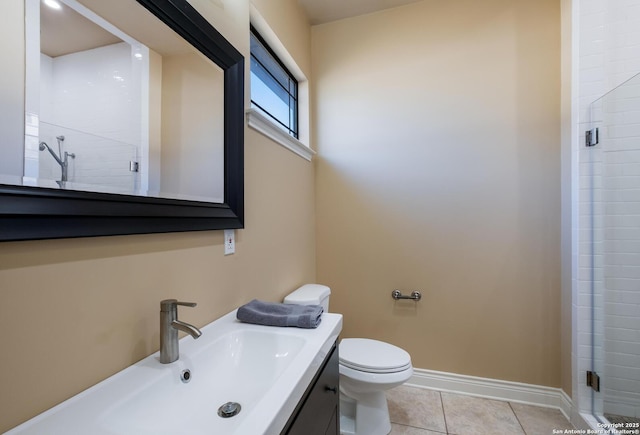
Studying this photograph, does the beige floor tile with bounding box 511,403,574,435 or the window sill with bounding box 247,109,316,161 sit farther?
the beige floor tile with bounding box 511,403,574,435

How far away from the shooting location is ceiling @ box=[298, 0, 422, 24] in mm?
2074

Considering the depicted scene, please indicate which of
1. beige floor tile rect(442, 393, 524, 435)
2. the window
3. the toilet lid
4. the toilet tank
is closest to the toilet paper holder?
the toilet lid

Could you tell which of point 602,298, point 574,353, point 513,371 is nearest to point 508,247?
point 602,298

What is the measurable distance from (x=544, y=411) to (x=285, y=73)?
2.91m

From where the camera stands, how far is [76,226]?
2.09 ft

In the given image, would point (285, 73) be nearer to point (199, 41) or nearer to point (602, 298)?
point (199, 41)

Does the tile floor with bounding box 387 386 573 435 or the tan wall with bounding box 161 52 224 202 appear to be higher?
the tan wall with bounding box 161 52 224 202

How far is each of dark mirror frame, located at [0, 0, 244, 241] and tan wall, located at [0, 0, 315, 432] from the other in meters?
0.04

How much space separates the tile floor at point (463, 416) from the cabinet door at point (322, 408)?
809 mm

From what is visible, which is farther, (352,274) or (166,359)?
(352,274)

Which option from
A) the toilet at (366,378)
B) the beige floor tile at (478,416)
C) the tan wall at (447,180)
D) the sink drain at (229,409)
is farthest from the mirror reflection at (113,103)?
the beige floor tile at (478,416)

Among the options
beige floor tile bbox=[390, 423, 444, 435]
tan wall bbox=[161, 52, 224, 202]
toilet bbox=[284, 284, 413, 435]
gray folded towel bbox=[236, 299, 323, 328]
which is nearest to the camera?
tan wall bbox=[161, 52, 224, 202]

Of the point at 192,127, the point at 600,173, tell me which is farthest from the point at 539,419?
the point at 192,127

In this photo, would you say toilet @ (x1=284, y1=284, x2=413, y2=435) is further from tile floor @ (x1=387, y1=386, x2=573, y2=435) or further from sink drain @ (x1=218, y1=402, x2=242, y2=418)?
sink drain @ (x1=218, y1=402, x2=242, y2=418)
